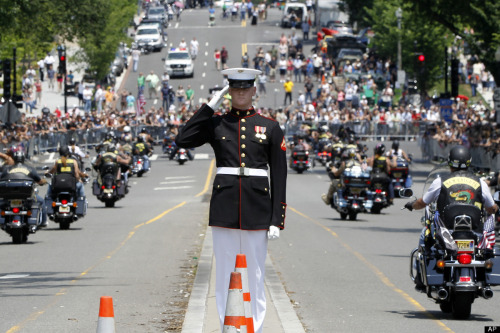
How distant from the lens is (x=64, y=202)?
2558 centimetres

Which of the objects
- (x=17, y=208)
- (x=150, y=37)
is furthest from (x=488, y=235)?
(x=150, y=37)

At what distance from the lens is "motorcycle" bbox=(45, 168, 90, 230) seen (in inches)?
1005

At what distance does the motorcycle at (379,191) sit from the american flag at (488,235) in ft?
54.8

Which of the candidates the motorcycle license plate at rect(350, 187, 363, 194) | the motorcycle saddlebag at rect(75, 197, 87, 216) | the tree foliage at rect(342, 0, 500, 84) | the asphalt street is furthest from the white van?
the motorcycle saddlebag at rect(75, 197, 87, 216)

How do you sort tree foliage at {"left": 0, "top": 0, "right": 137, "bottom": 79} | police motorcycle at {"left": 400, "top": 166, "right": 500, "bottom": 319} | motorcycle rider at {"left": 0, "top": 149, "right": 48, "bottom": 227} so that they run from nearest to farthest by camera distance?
1. police motorcycle at {"left": 400, "top": 166, "right": 500, "bottom": 319}
2. motorcycle rider at {"left": 0, "top": 149, "right": 48, "bottom": 227}
3. tree foliage at {"left": 0, "top": 0, "right": 137, "bottom": 79}

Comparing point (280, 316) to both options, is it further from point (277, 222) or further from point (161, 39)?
point (161, 39)

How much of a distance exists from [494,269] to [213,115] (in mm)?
3941

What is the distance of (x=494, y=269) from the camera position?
12453mm

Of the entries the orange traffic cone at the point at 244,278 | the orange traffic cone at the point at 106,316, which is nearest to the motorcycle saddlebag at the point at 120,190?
the orange traffic cone at the point at 244,278

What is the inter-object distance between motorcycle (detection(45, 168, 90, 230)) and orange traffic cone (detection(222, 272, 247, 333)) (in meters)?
17.5

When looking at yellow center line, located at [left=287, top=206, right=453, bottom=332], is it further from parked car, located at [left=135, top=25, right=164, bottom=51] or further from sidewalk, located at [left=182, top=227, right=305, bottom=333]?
parked car, located at [left=135, top=25, right=164, bottom=51]

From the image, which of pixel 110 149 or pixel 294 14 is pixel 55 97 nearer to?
pixel 294 14

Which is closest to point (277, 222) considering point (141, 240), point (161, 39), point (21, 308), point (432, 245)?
point (432, 245)

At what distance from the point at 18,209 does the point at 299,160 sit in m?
26.5
